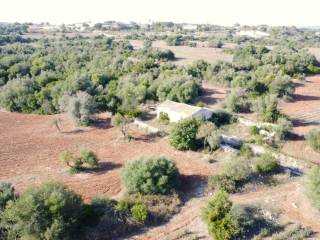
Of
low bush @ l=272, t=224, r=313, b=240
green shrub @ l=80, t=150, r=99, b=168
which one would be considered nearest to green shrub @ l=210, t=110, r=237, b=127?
green shrub @ l=80, t=150, r=99, b=168

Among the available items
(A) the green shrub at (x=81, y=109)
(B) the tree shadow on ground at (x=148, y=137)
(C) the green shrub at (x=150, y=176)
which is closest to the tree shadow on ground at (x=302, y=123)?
(B) the tree shadow on ground at (x=148, y=137)

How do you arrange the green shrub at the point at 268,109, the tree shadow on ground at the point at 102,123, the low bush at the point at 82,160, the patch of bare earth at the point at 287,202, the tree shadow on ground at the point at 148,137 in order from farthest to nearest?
the tree shadow on ground at the point at 102,123 < the green shrub at the point at 268,109 < the tree shadow on ground at the point at 148,137 < the low bush at the point at 82,160 < the patch of bare earth at the point at 287,202

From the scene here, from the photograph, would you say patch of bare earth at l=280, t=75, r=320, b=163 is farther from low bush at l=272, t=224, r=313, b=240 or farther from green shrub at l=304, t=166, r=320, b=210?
low bush at l=272, t=224, r=313, b=240

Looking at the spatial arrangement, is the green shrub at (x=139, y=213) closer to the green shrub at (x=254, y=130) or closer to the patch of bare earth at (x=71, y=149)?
the patch of bare earth at (x=71, y=149)

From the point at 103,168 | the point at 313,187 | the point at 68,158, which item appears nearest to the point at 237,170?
the point at 313,187

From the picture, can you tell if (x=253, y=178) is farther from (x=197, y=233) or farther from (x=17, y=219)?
(x=17, y=219)

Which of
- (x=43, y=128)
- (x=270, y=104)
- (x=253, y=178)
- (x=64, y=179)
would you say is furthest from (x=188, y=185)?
(x=43, y=128)

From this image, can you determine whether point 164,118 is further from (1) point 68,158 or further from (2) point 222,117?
(1) point 68,158
